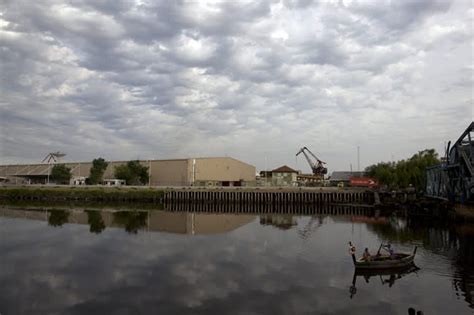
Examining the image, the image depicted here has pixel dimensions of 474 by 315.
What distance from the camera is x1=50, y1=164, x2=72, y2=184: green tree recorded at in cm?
12088

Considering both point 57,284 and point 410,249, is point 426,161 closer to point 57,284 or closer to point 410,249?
point 410,249

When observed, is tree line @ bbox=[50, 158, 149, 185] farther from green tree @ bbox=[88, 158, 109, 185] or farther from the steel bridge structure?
the steel bridge structure

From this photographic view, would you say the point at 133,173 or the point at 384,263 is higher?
the point at 133,173

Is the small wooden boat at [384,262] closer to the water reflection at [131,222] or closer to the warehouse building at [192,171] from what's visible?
the water reflection at [131,222]

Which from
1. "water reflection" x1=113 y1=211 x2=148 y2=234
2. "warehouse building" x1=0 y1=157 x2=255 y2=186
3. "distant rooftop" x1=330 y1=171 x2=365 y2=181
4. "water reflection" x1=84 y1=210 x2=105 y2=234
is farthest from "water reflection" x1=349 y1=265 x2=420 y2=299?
"distant rooftop" x1=330 y1=171 x2=365 y2=181

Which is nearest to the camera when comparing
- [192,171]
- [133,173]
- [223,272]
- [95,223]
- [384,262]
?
[223,272]

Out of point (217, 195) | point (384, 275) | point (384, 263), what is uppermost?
point (217, 195)

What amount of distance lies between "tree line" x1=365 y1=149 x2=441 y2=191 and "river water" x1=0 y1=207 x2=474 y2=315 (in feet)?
144

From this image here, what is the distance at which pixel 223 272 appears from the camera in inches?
980

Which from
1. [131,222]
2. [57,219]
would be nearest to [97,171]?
[57,219]

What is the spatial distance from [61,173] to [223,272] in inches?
4290

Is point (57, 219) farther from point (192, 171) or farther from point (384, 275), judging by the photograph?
point (192, 171)

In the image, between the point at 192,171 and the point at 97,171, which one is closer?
the point at 192,171

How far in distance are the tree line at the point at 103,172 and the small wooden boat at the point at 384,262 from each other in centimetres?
9076
